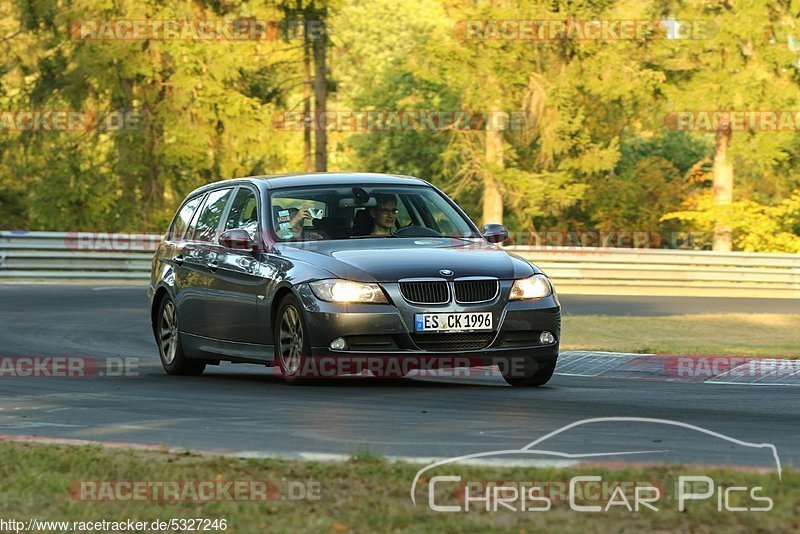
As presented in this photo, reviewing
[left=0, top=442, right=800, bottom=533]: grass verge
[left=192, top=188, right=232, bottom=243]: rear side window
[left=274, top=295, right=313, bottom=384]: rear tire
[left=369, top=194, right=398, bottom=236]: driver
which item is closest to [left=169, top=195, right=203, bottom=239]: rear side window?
[left=192, top=188, right=232, bottom=243]: rear side window

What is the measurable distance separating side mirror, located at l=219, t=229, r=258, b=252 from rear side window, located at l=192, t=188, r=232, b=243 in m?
0.85

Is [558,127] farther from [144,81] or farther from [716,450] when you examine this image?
[716,450]

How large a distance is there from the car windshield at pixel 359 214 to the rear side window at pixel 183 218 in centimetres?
180

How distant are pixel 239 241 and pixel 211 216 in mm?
1417

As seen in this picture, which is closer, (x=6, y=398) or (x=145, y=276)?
(x=6, y=398)

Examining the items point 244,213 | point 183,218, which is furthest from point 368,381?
point 183,218

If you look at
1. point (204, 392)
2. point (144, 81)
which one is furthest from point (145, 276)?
point (204, 392)

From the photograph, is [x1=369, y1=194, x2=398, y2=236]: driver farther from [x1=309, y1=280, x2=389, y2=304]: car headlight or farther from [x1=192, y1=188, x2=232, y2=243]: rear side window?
[x1=192, y1=188, x2=232, y2=243]: rear side window

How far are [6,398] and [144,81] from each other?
36.9 meters

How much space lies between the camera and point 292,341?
11.9 meters

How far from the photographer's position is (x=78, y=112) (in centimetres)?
4797

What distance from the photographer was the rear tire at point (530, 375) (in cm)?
1216

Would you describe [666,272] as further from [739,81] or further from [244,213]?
[244,213]

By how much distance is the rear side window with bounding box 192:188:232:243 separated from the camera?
1387 centimetres
